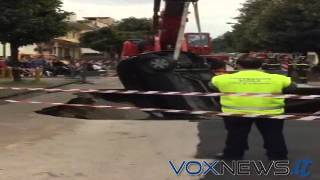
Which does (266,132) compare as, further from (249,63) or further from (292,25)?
(292,25)

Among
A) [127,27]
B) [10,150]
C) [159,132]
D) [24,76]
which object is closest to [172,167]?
[10,150]

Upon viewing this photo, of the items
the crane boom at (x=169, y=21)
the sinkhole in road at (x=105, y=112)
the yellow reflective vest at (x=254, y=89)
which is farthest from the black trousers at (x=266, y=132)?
the crane boom at (x=169, y=21)

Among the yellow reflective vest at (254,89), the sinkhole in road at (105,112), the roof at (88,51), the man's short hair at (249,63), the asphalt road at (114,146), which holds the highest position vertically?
the man's short hair at (249,63)

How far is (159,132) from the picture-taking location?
12.8 m

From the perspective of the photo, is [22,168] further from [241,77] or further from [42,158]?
[241,77]

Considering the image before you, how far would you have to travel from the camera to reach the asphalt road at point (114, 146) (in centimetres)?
865

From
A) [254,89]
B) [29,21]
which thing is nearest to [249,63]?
[254,89]

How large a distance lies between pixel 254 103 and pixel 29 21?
73.6 ft

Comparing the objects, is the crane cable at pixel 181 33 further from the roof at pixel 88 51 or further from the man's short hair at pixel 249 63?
the roof at pixel 88 51

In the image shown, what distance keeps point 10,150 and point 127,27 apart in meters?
112

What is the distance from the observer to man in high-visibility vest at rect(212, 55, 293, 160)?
826 centimetres

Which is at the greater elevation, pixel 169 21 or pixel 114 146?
pixel 169 21

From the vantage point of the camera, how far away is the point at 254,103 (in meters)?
8.30

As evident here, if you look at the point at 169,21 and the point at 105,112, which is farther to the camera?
the point at 169,21
